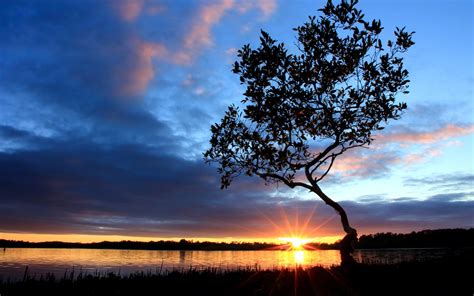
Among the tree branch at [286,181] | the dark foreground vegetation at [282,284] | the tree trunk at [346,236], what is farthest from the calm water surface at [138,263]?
the tree branch at [286,181]

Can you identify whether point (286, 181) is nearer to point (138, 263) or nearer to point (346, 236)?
point (346, 236)

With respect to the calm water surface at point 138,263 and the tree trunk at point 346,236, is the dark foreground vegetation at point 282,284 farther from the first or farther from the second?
the calm water surface at point 138,263

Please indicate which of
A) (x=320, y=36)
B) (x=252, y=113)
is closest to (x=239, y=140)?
(x=252, y=113)

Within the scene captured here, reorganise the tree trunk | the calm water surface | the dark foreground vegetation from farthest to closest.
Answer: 1. the calm water surface
2. the tree trunk
3. the dark foreground vegetation

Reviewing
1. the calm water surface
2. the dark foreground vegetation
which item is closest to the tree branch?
the dark foreground vegetation

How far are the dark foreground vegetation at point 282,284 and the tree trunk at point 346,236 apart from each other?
0.81 metres

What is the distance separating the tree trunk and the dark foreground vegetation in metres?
0.81

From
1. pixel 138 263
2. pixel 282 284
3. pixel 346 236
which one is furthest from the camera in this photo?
pixel 138 263

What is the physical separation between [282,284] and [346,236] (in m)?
6.21

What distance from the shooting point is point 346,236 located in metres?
24.7

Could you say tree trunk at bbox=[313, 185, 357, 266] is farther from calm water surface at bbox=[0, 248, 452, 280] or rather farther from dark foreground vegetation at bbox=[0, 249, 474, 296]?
calm water surface at bbox=[0, 248, 452, 280]

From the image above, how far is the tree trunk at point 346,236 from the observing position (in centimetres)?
2453

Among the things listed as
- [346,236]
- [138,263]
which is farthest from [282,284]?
[138,263]

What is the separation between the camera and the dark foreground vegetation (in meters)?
19.9
